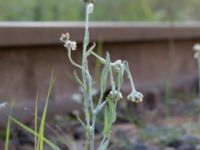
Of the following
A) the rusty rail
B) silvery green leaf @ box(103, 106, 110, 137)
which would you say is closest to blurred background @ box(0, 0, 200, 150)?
the rusty rail

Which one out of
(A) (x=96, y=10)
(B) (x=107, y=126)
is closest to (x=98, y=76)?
(B) (x=107, y=126)

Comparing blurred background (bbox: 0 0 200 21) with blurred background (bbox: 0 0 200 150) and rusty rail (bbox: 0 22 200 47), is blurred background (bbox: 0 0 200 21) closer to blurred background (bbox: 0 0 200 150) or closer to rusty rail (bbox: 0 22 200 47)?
blurred background (bbox: 0 0 200 150)

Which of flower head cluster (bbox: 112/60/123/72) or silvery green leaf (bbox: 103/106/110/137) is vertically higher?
flower head cluster (bbox: 112/60/123/72)

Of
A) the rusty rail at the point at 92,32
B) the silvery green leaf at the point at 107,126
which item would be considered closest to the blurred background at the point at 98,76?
the rusty rail at the point at 92,32

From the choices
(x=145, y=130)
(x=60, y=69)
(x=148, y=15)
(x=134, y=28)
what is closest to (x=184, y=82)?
(x=134, y=28)

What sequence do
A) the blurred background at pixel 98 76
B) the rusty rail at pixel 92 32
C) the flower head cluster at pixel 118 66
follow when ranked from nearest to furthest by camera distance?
the flower head cluster at pixel 118 66, the blurred background at pixel 98 76, the rusty rail at pixel 92 32

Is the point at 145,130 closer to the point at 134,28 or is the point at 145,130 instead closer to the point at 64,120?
the point at 64,120

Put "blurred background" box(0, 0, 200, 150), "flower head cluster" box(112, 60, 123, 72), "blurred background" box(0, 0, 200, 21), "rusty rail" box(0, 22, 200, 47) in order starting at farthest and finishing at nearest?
"blurred background" box(0, 0, 200, 21), "rusty rail" box(0, 22, 200, 47), "blurred background" box(0, 0, 200, 150), "flower head cluster" box(112, 60, 123, 72)

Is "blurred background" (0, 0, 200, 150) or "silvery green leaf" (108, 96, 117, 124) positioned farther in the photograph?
"blurred background" (0, 0, 200, 150)

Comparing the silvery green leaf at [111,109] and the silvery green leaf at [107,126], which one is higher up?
the silvery green leaf at [111,109]

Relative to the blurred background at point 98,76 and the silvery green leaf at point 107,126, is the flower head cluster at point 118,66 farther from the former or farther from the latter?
the blurred background at point 98,76

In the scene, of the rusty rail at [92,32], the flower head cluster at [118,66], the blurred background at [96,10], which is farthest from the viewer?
the blurred background at [96,10]
